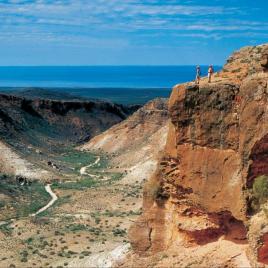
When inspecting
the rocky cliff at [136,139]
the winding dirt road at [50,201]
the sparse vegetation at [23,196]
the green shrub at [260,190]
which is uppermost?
the green shrub at [260,190]

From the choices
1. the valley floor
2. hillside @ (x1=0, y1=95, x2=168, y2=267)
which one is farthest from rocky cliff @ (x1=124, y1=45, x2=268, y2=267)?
hillside @ (x1=0, y1=95, x2=168, y2=267)

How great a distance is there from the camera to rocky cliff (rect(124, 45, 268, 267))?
18.0m

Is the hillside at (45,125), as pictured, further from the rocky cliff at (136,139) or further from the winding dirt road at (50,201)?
the winding dirt road at (50,201)

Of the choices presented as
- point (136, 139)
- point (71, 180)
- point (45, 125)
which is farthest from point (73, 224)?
point (45, 125)

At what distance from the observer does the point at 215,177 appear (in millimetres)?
19703

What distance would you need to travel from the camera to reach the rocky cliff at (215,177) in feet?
59.2

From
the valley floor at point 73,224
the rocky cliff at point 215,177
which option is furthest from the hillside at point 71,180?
the rocky cliff at point 215,177

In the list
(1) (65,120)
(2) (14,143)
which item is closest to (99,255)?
(2) (14,143)

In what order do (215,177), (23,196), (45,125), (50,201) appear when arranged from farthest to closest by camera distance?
(45,125) → (23,196) → (50,201) → (215,177)

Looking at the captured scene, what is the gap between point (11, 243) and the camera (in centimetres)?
3559

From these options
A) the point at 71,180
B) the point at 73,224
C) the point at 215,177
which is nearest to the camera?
the point at 215,177

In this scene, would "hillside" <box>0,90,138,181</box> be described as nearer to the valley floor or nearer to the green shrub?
the valley floor

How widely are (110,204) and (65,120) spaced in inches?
2746

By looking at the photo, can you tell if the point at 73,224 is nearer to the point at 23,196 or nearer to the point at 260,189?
the point at 23,196
